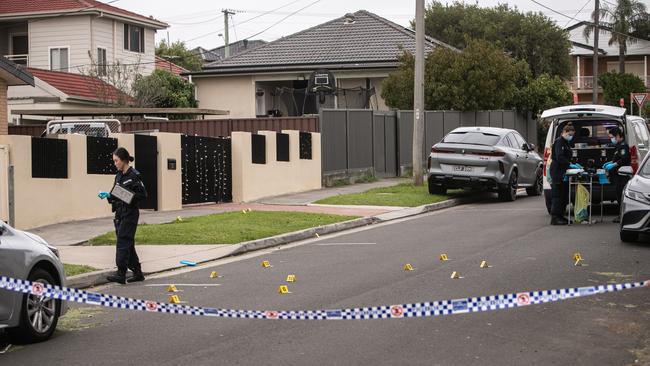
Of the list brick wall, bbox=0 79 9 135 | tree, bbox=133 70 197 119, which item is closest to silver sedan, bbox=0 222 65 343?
brick wall, bbox=0 79 9 135

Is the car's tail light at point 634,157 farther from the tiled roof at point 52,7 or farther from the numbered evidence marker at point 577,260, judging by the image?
the tiled roof at point 52,7

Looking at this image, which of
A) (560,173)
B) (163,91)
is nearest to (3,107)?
(560,173)

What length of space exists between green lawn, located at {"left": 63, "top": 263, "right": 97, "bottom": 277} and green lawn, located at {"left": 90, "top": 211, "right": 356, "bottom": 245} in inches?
108

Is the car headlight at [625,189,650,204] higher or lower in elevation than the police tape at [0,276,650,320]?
higher

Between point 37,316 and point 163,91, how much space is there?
2965 centimetres

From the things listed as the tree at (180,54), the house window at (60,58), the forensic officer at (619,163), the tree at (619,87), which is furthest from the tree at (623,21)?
the forensic officer at (619,163)

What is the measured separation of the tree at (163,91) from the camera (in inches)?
1405

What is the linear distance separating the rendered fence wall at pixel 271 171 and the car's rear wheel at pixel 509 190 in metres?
5.45

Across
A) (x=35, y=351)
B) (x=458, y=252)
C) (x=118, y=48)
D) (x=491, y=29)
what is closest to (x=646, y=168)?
(x=458, y=252)

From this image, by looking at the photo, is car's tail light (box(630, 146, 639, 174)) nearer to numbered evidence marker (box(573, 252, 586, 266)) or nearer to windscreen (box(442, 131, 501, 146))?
windscreen (box(442, 131, 501, 146))

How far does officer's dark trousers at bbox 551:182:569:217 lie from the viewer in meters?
16.4

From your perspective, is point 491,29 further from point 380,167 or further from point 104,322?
point 104,322

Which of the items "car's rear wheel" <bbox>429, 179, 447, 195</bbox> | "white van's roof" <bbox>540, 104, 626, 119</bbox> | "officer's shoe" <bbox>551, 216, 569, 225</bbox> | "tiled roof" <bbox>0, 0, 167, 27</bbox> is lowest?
"officer's shoe" <bbox>551, 216, 569, 225</bbox>

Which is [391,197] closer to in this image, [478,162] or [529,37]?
[478,162]
